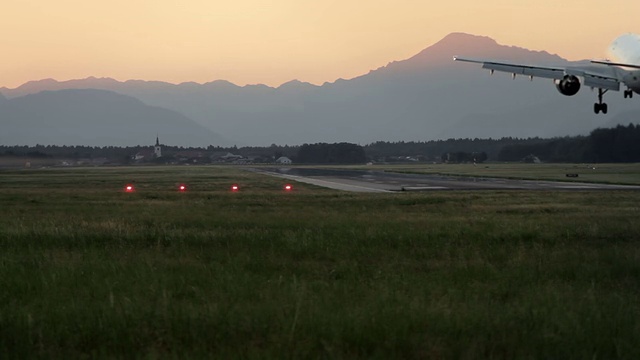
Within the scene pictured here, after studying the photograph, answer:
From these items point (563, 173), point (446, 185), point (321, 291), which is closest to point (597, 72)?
point (446, 185)

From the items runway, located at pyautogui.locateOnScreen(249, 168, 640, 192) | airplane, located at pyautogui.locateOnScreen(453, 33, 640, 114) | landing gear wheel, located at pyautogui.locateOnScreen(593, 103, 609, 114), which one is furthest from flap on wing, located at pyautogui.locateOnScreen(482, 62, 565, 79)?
runway, located at pyautogui.locateOnScreen(249, 168, 640, 192)

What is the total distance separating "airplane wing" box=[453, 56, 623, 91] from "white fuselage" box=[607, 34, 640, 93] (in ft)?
2.91

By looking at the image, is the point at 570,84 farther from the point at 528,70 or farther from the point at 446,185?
the point at 446,185

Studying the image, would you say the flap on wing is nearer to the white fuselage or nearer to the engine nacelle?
the engine nacelle

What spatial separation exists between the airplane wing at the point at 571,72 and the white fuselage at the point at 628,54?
0.89 m

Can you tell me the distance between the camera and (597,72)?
6062cm

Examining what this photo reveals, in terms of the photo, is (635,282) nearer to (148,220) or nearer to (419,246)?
(419,246)

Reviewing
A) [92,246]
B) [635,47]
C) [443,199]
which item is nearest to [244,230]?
[92,246]

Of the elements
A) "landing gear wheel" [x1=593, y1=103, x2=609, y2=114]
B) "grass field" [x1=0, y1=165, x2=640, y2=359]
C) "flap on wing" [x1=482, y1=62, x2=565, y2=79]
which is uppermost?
"flap on wing" [x1=482, y1=62, x2=565, y2=79]

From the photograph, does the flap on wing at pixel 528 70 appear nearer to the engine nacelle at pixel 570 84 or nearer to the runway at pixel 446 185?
the engine nacelle at pixel 570 84

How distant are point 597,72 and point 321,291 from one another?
54.1m

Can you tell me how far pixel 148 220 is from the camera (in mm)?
27953

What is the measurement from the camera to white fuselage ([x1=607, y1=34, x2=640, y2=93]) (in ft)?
192

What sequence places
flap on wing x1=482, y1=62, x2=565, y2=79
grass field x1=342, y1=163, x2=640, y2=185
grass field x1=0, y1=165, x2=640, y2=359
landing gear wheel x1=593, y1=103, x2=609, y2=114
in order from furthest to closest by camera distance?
grass field x1=342, y1=163, x2=640, y2=185 → flap on wing x1=482, y1=62, x2=565, y2=79 → landing gear wheel x1=593, y1=103, x2=609, y2=114 → grass field x1=0, y1=165, x2=640, y2=359
